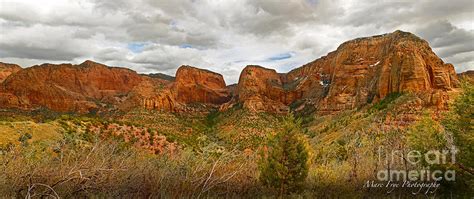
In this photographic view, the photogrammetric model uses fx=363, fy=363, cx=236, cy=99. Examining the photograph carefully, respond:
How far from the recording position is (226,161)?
24.7ft

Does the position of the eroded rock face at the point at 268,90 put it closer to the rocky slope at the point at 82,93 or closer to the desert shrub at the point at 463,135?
the rocky slope at the point at 82,93

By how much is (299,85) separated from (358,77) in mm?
42395

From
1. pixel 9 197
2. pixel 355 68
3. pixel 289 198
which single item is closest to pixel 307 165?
pixel 289 198

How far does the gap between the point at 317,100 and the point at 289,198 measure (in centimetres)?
13546

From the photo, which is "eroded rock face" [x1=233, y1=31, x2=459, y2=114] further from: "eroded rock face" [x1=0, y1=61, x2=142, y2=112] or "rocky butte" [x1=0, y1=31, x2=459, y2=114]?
"eroded rock face" [x1=0, y1=61, x2=142, y2=112]

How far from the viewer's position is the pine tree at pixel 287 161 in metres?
9.99

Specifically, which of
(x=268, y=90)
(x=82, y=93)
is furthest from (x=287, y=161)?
(x=82, y=93)

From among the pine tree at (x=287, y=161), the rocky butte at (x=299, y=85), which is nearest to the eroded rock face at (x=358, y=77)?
the rocky butte at (x=299, y=85)

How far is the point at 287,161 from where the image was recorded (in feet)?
38.0

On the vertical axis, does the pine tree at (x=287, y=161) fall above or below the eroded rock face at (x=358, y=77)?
below

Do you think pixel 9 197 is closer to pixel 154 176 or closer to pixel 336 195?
pixel 154 176

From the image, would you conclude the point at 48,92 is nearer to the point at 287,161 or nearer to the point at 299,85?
the point at 299,85

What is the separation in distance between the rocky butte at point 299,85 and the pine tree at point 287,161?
56.0 m

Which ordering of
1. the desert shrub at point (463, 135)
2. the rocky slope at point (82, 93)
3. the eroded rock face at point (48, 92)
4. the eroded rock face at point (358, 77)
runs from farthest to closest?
the eroded rock face at point (48, 92) → the rocky slope at point (82, 93) → the eroded rock face at point (358, 77) → the desert shrub at point (463, 135)
